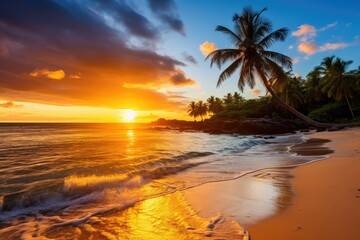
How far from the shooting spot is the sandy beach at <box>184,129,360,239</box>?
3.43m

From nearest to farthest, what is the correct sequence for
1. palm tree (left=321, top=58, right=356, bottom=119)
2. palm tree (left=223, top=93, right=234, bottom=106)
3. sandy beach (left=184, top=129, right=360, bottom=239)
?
sandy beach (left=184, top=129, right=360, bottom=239), palm tree (left=321, top=58, right=356, bottom=119), palm tree (left=223, top=93, right=234, bottom=106)

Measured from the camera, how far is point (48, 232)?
13.0 feet

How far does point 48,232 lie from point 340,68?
41446mm

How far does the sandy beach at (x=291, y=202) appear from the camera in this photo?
3.43 metres

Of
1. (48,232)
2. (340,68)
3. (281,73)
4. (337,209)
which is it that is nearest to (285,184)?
(337,209)

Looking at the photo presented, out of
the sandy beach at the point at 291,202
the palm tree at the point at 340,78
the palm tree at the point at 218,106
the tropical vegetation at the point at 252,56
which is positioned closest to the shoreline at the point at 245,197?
the sandy beach at the point at 291,202

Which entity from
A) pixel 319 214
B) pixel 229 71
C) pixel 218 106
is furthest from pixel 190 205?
pixel 218 106

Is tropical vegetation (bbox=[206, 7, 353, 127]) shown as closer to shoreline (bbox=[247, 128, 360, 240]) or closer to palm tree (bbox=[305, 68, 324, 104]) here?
shoreline (bbox=[247, 128, 360, 240])

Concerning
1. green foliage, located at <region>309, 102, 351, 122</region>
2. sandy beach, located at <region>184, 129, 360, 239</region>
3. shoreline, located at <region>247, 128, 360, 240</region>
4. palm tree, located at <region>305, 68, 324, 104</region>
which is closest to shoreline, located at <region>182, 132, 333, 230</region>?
sandy beach, located at <region>184, 129, 360, 239</region>

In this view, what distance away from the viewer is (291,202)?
4688mm

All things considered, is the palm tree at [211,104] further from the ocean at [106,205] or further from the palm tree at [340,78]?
the ocean at [106,205]

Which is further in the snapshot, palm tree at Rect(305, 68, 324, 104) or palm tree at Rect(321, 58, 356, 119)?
palm tree at Rect(305, 68, 324, 104)

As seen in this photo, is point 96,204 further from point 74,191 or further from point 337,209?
point 337,209

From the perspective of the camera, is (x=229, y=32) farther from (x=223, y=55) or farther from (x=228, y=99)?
(x=228, y=99)
